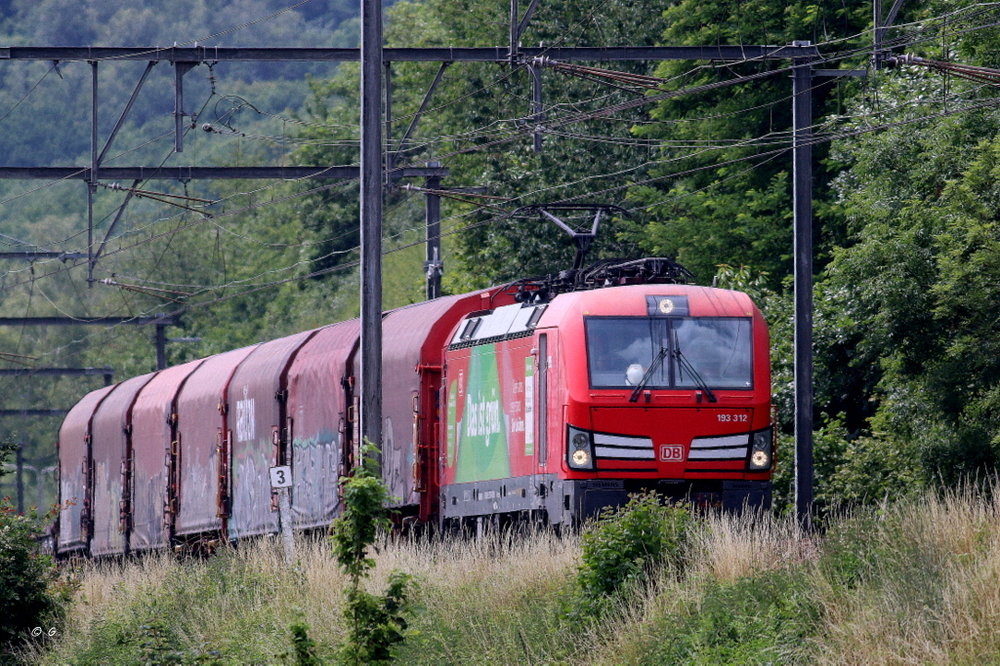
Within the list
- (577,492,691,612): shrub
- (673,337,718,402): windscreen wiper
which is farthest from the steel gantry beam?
(577,492,691,612): shrub

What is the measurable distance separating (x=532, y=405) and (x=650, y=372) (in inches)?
57.0

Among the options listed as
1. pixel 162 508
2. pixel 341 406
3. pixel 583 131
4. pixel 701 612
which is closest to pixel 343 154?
pixel 583 131

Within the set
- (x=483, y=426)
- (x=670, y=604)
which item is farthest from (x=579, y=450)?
(x=670, y=604)

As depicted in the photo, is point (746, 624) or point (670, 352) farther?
point (670, 352)

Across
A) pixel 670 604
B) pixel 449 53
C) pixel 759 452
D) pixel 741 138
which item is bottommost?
pixel 670 604

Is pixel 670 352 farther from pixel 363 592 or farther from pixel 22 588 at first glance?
pixel 22 588

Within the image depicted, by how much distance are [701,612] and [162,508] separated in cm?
1924

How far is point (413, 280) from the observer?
73.2 meters

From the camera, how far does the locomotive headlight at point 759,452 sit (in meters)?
18.2

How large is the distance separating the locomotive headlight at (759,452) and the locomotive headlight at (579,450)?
1.84m

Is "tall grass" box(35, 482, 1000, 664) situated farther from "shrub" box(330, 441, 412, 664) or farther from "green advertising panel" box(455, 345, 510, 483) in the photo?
"green advertising panel" box(455, 345, 510, 483)

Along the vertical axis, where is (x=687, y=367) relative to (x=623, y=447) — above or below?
above

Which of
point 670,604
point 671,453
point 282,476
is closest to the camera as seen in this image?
point 670,604

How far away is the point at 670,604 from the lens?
13.2 m
